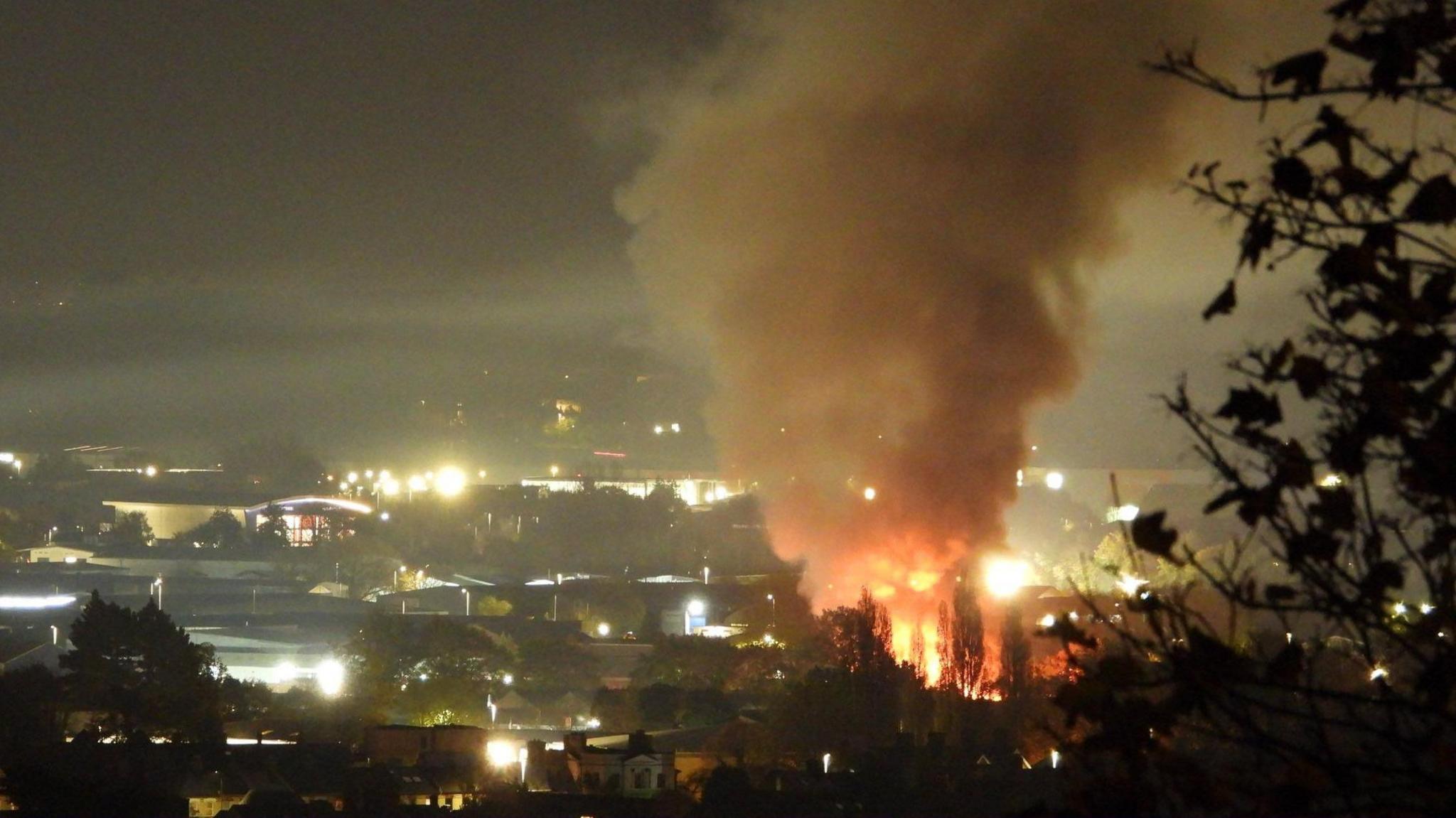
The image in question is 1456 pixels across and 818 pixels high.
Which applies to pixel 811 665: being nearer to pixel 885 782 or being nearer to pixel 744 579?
pixel 885 782

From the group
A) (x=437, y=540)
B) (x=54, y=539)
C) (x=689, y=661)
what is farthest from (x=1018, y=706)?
(x=54, y=539)

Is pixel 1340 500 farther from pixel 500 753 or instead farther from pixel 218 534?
pixel 218 534

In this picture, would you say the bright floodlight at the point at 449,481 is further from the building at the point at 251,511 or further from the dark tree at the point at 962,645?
the dark tree at the point at 962,645

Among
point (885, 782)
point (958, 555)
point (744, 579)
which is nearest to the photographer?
point (885, 782)

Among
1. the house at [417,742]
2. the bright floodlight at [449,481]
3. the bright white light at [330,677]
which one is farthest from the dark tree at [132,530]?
the house at [417,742]

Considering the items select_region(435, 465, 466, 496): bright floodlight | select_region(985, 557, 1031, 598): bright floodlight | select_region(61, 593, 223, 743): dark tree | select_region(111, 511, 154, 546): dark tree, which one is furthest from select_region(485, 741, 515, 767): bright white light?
select_region(435, 465, 466, 496): bright floodlight

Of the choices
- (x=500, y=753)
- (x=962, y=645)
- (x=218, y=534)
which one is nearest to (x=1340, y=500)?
(x=500, y=753)
